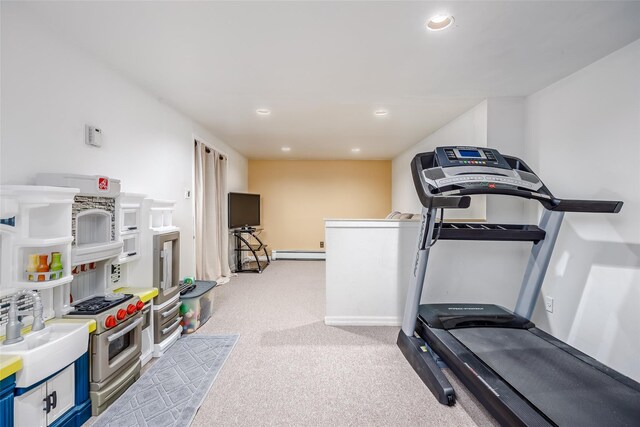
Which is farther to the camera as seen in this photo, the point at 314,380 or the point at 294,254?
the point at 294,254

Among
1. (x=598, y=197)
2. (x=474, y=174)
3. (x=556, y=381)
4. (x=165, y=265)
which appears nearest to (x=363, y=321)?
(x=556, y=381)

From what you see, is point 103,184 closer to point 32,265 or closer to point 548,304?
point 32,265

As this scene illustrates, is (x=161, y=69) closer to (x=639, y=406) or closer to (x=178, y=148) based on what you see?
(x=178, y=148)

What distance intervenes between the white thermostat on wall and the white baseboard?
8.01 feet

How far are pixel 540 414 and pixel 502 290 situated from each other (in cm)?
161

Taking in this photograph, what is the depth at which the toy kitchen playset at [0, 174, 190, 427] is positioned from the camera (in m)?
1.23

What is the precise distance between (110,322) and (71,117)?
4.47ft

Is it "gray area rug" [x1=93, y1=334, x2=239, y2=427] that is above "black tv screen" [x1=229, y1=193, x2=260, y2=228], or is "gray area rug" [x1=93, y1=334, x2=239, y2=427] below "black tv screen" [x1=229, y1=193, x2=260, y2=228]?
below

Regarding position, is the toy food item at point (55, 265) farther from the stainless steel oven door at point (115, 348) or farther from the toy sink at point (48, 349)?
the stainless steel oven door at point (115, 348)

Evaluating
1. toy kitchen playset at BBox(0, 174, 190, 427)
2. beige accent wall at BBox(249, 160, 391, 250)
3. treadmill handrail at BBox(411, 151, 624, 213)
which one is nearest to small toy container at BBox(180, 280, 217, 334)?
toy kitchen playset at BBox(0, 174, 190, 427)

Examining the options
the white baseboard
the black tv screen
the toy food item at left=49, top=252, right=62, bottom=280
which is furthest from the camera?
the black tv screen

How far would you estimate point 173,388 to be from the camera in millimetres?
1719

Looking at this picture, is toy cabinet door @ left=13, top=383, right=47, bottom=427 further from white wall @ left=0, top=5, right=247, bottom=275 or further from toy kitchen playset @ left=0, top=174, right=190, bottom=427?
white wall @ left=0, top=5, right=247, bottom=275

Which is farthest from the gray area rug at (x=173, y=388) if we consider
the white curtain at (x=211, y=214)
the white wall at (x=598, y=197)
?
the white wall at (x=598, y=197)
